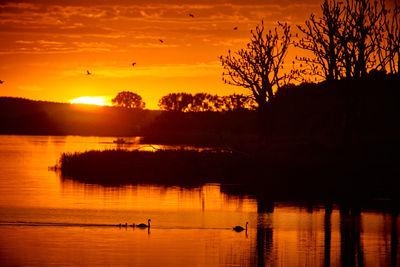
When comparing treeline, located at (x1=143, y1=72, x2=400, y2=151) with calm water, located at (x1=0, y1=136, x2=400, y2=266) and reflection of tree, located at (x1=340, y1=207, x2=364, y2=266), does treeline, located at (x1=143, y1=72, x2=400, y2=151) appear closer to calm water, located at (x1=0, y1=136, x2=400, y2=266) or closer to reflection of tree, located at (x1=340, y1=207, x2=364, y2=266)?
calm water, located at (x1=0, y1=136, x2=400, y2=266)

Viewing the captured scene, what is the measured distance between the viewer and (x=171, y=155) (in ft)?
177

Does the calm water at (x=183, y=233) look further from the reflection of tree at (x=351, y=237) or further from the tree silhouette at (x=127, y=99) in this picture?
the tree silhouette at (x=127, y=99)

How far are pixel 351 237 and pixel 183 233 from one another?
5892 mm

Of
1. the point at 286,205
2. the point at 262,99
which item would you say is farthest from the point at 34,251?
the point at 262,99

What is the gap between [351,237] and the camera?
23.8 m

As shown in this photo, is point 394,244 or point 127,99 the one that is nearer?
point 394,244

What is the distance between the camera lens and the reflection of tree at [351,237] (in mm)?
19969

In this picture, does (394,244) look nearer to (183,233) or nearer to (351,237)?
(351,237)

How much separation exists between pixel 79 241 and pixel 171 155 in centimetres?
3243

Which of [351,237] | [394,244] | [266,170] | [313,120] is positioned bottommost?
[394,244]

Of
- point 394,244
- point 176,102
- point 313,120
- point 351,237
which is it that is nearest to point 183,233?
point 351,237

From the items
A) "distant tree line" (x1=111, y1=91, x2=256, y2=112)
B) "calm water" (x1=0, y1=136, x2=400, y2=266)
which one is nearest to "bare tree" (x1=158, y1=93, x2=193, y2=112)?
"distant tree line" (x1=111, y1=91, x2=256, y2=112)

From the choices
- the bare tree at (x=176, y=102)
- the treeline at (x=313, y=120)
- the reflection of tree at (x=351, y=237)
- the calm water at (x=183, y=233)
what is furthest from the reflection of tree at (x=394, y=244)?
the bare tree at (x=176, y=102)

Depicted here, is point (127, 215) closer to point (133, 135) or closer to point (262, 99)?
point (262, 99)
